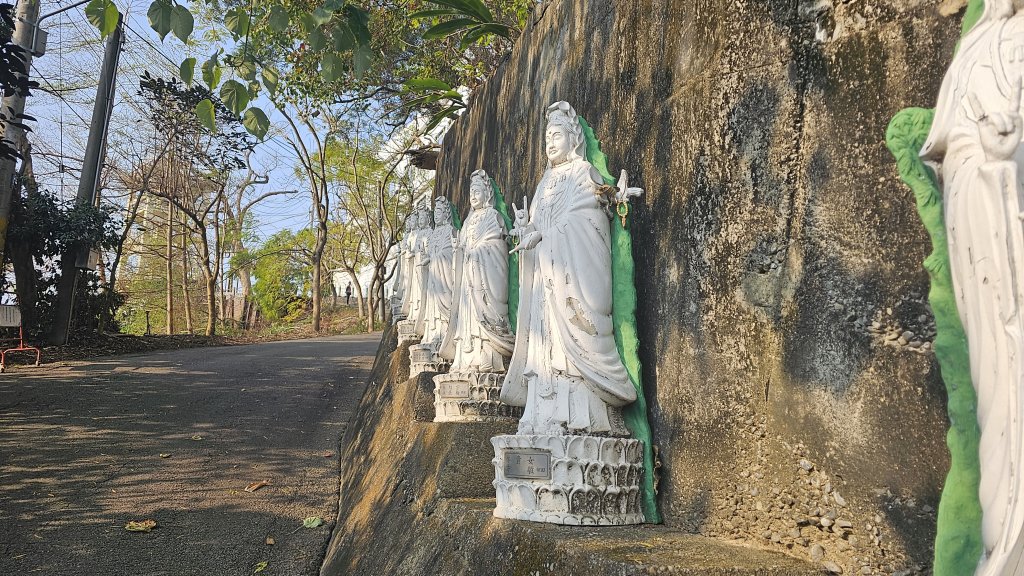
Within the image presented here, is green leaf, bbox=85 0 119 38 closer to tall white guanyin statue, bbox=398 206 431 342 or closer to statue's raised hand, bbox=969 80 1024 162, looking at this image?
statue's raised hand, bbox=969 80 1024 162

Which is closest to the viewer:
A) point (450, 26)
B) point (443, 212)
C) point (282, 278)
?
point (443, 212)

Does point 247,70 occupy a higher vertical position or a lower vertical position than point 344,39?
lower

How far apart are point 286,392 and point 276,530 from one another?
4.15 meters

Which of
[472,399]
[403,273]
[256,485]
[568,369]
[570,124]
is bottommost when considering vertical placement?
[256,485]

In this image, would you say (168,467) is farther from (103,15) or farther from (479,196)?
(103,15)

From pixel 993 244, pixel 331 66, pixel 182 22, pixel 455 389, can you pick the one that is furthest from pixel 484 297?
pixel 993 244

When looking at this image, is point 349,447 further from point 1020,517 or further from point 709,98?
point 1020,517

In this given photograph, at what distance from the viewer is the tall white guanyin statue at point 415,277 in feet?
26.3

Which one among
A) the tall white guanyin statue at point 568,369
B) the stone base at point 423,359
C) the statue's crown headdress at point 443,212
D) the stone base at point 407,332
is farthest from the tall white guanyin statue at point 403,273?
the tall white guanyin statue at point 568,369

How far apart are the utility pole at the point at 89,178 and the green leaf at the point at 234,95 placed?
34.4 feet

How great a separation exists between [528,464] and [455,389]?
5.59 feet

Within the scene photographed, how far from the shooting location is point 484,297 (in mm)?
5203

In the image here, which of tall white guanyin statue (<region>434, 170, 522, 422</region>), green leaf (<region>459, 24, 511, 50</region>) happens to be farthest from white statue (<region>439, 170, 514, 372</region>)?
green leaf (<region>459, 24, 511, 50</region>)

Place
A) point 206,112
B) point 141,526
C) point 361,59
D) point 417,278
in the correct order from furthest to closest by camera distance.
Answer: point 417,278 → point 141,526 → point 361,59 → point 206,112
